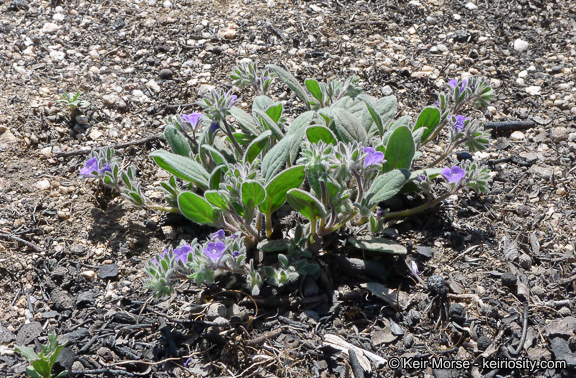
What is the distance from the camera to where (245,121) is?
358cm

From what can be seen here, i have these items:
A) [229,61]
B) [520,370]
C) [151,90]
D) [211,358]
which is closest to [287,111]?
[229,61]

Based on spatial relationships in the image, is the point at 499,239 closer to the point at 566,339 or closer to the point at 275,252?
the point at 566,339

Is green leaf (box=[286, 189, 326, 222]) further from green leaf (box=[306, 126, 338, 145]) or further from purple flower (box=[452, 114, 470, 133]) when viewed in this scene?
purple flower (box=[452, 114, 470, 133])

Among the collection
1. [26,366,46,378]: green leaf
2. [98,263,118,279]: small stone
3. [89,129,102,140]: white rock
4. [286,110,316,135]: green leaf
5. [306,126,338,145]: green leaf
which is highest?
[306,126,338,145]: green leaf

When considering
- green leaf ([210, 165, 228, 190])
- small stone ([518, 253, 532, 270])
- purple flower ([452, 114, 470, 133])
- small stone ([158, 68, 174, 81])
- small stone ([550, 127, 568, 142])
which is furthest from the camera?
small stone ([158, 68, 174, 81])

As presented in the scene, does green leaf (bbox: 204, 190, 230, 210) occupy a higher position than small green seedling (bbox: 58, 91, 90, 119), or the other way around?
green leaf (bbox: 204, 190, 230, 210)

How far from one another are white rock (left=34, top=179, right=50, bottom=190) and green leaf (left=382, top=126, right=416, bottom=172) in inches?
87.2

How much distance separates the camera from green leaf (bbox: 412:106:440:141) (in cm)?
343

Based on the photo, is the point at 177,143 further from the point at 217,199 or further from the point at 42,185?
the point at 42,185

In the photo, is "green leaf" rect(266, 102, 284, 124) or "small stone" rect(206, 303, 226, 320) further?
"green leaf" rect(266, 102, 284, 124)

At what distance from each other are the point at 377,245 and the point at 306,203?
48 centimetres

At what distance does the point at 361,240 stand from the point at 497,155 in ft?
4.80

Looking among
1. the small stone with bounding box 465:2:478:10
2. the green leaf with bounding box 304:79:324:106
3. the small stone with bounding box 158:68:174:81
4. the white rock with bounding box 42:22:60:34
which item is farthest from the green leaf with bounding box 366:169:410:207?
the white rock with bounding box 42:22:60:34

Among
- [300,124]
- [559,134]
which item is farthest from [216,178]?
[559,134]
